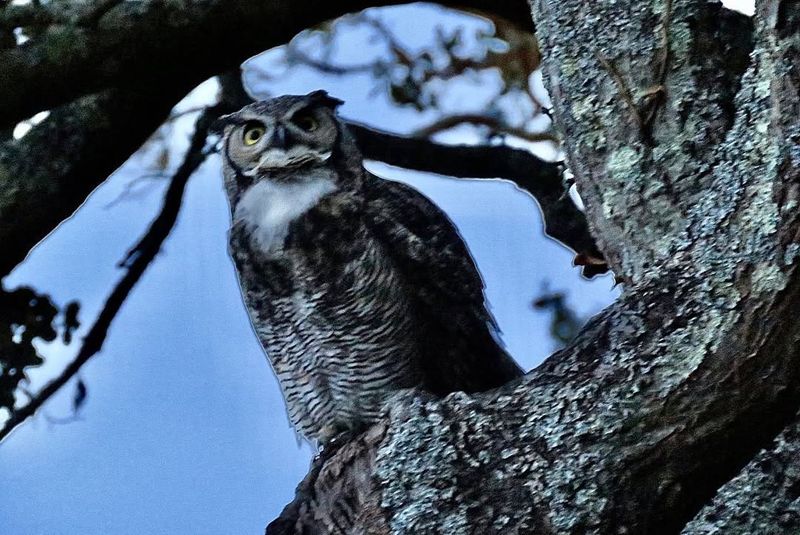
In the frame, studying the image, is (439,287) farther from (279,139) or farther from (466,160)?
(466,160)

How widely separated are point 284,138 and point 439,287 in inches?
21.4

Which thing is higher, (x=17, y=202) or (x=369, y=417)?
(x=17, y=202)

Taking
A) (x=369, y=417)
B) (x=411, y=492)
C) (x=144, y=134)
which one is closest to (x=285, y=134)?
(x=144, y=134)

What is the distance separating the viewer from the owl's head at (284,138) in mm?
2828

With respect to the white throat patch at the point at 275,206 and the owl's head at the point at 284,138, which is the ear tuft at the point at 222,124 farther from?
the white throat patch at the point at 275,206

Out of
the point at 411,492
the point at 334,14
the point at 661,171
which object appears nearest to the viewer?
the point at 411,492

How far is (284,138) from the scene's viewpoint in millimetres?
2850

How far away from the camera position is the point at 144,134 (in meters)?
3.16

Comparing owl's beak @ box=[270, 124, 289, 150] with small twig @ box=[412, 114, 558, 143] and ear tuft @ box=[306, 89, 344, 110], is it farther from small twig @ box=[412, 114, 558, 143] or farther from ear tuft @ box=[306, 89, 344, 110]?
small twig @ box=[412, 114, 558, 143]

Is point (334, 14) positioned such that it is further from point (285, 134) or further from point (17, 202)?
point (17, 202)

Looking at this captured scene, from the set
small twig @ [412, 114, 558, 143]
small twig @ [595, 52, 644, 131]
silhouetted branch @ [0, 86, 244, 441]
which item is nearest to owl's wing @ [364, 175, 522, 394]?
small twig @ [595, 52, 644, 131]

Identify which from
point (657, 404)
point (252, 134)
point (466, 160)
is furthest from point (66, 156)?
point (657, 404)

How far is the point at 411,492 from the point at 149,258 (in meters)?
2.11

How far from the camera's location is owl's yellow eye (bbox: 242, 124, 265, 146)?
2.92m
